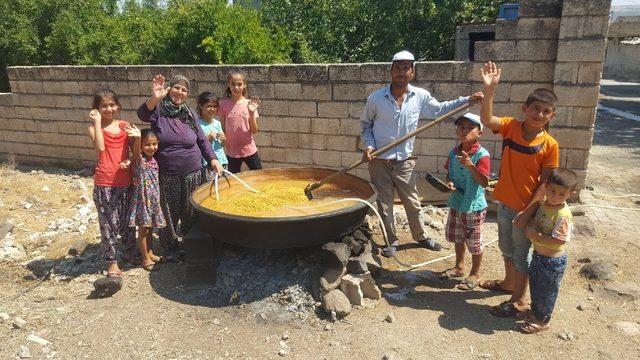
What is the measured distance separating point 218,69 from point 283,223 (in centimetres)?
396

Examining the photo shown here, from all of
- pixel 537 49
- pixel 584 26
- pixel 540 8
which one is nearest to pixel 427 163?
pixel 537 49

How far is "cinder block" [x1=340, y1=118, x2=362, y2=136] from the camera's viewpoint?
6.00 meters

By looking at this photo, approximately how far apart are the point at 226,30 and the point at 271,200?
459cm

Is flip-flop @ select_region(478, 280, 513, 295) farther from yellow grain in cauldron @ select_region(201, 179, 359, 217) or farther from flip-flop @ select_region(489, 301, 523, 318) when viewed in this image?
yellow grain in cauldron @ select_region(201, 179, 359, 217)

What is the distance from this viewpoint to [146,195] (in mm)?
4105

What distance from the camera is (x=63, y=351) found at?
3.25m

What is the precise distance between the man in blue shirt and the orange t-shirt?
30.6 inches

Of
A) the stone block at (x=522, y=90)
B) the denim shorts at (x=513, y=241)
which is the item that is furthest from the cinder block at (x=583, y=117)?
the denim shorts at (x=513, y=241)

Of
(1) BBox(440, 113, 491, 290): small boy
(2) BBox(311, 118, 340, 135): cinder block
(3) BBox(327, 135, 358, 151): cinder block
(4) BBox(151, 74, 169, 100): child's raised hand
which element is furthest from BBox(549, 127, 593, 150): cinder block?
(4) BBox(151, 74, 169, 100): child's raised hand

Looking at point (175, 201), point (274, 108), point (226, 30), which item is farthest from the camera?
point (226, 30)

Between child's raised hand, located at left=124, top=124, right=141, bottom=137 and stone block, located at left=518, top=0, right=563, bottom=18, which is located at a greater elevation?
stone block, located at left=518, top=0, right=563, bottom=18

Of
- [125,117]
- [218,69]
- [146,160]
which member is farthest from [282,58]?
[146,160]

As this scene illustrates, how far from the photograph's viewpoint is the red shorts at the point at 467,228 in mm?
3746

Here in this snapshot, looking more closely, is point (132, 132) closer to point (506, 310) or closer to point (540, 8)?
point (506, 310)
